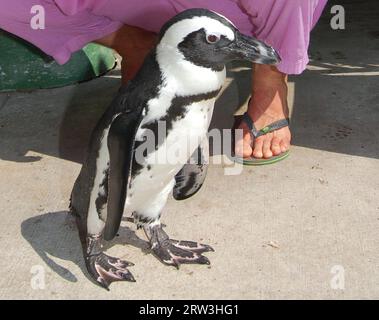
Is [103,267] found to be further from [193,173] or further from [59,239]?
[193,173]

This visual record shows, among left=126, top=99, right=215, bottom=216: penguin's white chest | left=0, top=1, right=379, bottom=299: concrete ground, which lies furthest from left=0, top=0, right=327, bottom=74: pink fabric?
left=126, top=99, right=215, bottom=216: penguin's white chest

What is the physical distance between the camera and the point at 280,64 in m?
2.50

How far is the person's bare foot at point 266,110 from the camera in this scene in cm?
269

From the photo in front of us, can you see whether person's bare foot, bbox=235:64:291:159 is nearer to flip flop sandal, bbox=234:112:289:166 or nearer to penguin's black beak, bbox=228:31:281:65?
flip flop sandal, bbox=234:112:289:166

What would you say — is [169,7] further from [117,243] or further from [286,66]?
[117,243]

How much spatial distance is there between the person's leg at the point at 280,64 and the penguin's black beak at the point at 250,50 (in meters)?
0.69

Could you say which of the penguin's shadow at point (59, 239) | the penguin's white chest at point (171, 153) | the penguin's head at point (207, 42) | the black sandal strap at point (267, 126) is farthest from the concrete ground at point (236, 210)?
the penguin's head at point (207, 42)

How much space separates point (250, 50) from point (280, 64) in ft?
2.44

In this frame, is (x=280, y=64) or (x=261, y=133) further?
(x=261, y=133)

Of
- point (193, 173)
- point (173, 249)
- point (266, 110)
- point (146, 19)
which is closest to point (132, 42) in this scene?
point (146, 19)

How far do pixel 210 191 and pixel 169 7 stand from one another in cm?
70

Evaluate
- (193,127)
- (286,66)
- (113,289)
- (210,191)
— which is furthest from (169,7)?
(113,289)

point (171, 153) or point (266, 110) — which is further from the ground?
point (171, 153)
